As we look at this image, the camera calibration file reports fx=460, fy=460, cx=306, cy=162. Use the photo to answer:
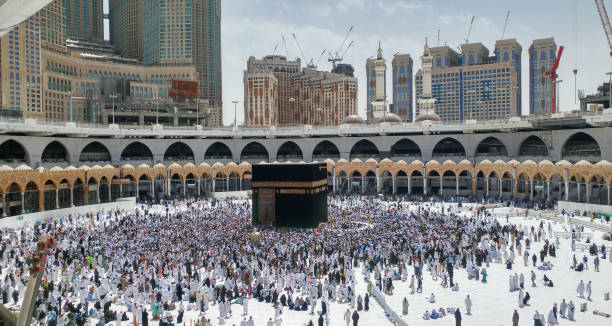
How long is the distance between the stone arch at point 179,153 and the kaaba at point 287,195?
25135 millimetres

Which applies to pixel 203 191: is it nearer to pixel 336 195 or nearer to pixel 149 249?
pixel 336 195

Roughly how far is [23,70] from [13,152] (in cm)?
6485

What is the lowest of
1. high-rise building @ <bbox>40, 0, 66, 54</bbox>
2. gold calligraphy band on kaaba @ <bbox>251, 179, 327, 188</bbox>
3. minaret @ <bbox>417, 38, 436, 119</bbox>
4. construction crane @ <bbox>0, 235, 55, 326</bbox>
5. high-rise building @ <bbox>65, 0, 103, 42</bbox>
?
gold calligraphy band on kaaba @ <bbox>251, 179, 327, 188</bbox>

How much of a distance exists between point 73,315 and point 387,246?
13.2m

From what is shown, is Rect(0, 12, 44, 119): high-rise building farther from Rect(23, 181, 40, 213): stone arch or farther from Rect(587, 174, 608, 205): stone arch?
Rect(587, 174, 608, 205): stone arch

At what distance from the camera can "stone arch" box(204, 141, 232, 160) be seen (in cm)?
5528

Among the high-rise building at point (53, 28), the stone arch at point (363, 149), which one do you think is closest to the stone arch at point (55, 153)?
the stone arch at point (363, 149)

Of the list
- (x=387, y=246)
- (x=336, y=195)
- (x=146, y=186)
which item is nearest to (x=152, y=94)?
(x=146, y=186)

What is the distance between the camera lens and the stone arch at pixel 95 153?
47250mm

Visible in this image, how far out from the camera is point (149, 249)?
21062mm

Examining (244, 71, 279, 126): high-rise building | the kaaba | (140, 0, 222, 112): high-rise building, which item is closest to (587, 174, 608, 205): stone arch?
the kaaba

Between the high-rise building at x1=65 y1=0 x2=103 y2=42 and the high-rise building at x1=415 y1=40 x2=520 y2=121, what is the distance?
9667cm

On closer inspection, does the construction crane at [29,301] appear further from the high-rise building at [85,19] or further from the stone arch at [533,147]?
the high-rise building at [85,19]

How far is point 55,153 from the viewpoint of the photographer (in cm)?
4412
